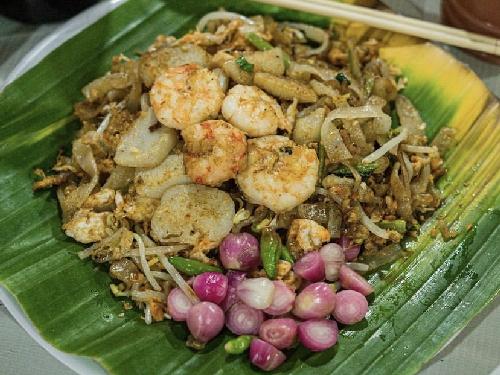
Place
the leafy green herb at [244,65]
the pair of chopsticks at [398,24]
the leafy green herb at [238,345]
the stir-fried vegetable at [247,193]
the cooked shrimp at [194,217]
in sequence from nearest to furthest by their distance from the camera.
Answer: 1. the leafy green herb at [238,345]
2. the stir-fried vegetable at [247,193]
3. the cooked shrimp at [194,217]
4. the leafy green herb at [244,65]
5. the pair of chopsticks at [398,24]

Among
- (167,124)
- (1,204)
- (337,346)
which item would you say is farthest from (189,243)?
(1,204)

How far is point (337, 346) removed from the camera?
292cm

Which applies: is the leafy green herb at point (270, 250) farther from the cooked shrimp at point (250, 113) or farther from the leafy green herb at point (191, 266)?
the cooked shrimp at point (250, 113)

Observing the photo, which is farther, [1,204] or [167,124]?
[1,204]

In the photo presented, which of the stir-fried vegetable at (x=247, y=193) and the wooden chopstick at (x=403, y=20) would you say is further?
the wooden chopstick at (x=403, y=20)

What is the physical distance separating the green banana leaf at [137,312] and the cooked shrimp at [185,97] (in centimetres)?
89

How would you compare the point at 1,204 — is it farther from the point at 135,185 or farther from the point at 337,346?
the point at 337,346

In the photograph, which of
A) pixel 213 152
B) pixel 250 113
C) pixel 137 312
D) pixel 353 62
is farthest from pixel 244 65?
pixel 137 312

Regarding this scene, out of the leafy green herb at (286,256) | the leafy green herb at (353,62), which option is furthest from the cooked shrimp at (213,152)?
the leafy green herb at (353,62)

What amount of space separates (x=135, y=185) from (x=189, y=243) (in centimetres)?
44

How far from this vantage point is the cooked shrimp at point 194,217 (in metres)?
3.03

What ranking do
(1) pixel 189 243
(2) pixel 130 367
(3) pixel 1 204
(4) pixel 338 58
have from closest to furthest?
(2) pixel 130 367 → (1) pixel 189 243 → (3) pixel 1 204 → (4) pixel 338 58

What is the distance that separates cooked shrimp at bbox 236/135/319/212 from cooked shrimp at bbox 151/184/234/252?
0.17 meters

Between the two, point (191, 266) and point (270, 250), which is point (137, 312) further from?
point (270, 250)
